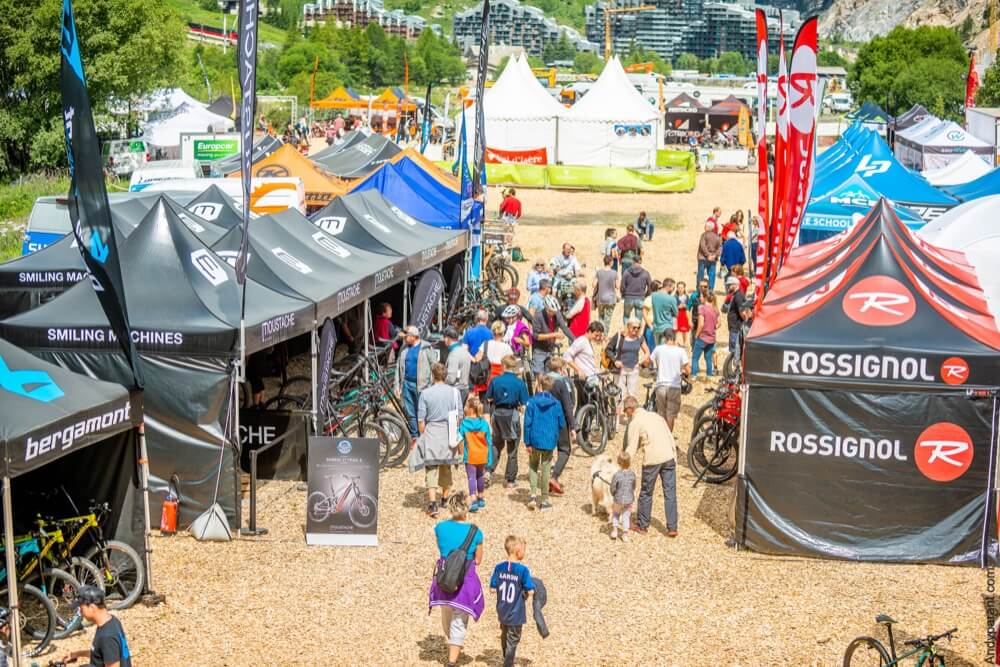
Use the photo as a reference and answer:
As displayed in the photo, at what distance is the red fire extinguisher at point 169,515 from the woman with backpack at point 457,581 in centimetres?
387

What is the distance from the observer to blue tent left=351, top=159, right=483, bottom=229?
21.9 m

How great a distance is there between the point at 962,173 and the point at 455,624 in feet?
79.8

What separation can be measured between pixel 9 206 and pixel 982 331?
105 ft

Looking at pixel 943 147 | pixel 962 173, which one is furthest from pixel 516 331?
pixel 943 147

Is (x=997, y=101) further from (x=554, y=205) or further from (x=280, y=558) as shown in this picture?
(x=280, y=558)

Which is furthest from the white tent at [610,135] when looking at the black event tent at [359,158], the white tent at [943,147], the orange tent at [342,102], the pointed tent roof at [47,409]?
the pointed tent roof at [47,409]

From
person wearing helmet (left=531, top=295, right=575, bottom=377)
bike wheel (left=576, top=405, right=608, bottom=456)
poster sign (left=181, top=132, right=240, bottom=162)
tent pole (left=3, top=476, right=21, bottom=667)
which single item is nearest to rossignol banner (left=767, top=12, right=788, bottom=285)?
bike wheel (left=576, top=405, right=608, bottom=456)

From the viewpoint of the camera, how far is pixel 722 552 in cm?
1162

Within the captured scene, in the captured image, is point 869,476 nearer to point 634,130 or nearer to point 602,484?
point 602,484

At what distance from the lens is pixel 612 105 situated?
4759cm

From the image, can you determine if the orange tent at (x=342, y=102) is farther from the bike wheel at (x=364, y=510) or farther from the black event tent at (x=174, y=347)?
the bike wheel at (x=364, y=510)

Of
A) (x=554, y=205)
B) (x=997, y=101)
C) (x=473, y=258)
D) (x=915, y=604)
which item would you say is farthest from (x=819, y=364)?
(x=997, y=101)

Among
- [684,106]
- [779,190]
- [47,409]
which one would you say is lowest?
[47,409]

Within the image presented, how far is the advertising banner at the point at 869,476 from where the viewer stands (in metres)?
11.2
